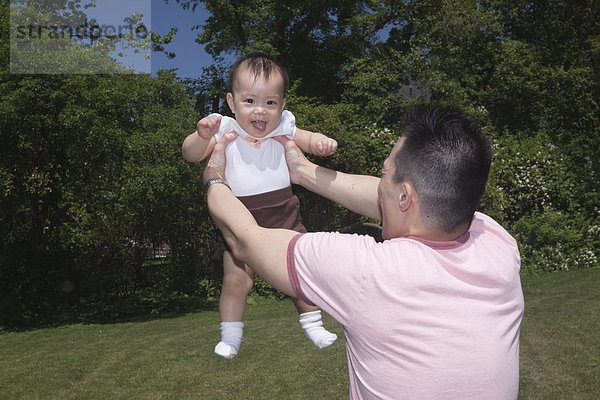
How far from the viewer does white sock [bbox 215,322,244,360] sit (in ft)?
9.10

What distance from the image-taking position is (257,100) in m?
2.67

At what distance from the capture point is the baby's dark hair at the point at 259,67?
266cm

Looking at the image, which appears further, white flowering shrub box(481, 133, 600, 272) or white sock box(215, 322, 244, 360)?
white flowering shrub box(481, 133, 600, 272)

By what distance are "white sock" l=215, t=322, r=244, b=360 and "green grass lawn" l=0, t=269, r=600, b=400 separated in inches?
258

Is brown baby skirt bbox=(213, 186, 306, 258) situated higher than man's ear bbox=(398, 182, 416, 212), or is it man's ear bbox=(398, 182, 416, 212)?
man's ear bbox=(398, 182, 416, 212)

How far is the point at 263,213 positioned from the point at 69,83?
13451mm

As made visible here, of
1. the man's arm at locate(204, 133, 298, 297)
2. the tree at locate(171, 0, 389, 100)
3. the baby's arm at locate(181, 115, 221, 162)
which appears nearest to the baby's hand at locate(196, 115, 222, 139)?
the baby's arm at locate(181, 115, 221, 162)

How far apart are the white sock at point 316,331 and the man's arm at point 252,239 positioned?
1.71 feet

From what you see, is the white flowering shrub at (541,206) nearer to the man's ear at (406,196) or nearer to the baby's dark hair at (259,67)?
the baby's dark hair at (259,67)

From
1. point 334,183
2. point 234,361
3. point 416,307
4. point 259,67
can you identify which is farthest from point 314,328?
point 234,361

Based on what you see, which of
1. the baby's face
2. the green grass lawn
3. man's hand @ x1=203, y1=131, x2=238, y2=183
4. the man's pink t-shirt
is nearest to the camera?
the man's pink t-shirt

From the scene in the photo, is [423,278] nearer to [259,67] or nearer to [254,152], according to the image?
[254,152]

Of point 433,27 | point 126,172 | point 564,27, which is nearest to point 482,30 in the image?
point 433,27

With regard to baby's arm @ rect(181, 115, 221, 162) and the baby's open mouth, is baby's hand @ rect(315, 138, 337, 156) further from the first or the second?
baby's arm @ rect(181, 115, 221, 162)
